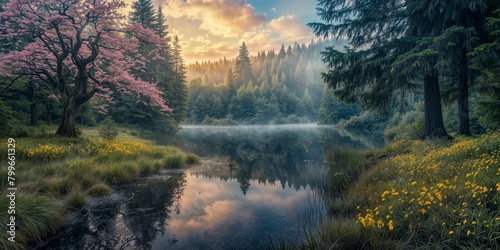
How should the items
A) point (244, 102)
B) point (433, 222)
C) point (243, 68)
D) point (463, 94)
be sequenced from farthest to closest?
point (243, 68), point (244, 102), point (463, 94), point (433, 222)

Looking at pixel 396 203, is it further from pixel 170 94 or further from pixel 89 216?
pixel 170 94

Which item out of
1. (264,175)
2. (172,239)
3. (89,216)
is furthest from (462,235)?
(264,175)

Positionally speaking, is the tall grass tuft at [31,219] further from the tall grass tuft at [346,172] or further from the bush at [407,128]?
the bush at [407,128]

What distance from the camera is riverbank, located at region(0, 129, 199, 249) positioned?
5.05 metres

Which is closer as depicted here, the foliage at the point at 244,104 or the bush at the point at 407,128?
the bush at the point at 407,128

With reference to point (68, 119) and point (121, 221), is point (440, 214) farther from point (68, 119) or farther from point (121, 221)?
point (68, 119)

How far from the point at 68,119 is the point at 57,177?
8.87 m

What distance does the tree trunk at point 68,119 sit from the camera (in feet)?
49.3

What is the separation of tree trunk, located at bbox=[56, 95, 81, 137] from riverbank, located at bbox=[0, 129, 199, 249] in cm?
168

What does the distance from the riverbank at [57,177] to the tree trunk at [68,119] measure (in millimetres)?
1684

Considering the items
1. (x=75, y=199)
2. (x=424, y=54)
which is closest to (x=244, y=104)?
(x=424, y=54)

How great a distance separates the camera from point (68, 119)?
15203mm

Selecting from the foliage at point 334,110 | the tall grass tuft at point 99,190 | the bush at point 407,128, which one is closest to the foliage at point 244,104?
the foliage at point 334,110

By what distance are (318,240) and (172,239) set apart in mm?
3078
